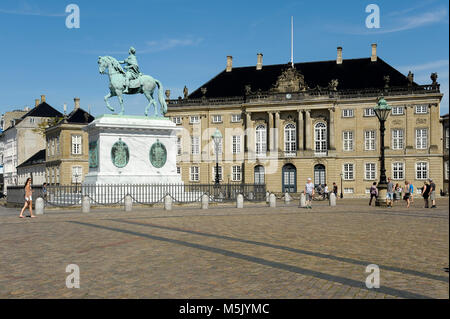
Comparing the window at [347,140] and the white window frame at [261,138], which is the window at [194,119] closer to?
the white window frame at [261,138]

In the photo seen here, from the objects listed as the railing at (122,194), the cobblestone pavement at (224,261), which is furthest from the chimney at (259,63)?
the cobblestone pavement at (224,261)

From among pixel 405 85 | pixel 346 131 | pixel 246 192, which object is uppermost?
pixel 405 85

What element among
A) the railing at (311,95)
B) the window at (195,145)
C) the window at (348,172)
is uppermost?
the railing at (311,95)

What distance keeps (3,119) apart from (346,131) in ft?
230

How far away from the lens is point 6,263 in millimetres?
8859

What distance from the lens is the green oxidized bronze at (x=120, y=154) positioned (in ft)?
88.1

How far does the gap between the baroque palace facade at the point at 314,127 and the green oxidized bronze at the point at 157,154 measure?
26147mm

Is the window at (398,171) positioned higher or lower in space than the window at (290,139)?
lower

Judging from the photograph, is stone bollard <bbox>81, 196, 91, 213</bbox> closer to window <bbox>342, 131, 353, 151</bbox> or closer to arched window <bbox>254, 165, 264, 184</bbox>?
arched window <bbox>254, 165, 264, 184</bbox>

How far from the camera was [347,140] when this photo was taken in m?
59.3

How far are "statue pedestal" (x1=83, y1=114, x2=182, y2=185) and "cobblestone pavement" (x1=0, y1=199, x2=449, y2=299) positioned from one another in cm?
1199
